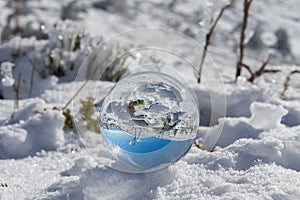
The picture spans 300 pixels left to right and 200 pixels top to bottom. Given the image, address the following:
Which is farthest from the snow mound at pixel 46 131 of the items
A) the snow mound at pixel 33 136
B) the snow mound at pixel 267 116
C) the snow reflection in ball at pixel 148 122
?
the snow mound at pixel 267 116

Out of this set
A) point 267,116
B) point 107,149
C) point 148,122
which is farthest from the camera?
point 267,116

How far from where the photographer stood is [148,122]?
159 cm

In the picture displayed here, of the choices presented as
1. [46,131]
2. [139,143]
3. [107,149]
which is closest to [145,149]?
[139,143]

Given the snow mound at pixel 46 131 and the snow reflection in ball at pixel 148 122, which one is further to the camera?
the snow mound at pixel 46 131

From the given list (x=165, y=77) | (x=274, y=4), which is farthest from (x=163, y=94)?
(x=274, y=4)

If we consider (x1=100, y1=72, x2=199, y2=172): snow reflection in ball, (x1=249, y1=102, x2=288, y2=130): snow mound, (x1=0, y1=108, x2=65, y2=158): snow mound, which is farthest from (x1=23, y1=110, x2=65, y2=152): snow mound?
(x1=249, y1=102, x2=288, y2=130): snow mound

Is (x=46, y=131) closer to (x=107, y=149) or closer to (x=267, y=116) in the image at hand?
(x=107, y=149)

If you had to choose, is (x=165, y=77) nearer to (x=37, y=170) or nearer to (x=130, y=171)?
(x=130, y=171)

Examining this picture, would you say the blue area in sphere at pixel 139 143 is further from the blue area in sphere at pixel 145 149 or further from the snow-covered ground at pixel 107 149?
the snow-covered ground at pixel 107 149

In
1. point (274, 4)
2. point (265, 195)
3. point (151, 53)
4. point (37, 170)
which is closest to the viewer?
point (265, 195)

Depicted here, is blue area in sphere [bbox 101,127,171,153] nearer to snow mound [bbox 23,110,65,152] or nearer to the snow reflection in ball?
Result: the snow reflection in ball

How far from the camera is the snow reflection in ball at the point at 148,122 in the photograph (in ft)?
5.23

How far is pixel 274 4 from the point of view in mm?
22328

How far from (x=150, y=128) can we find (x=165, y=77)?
23 centimetres
